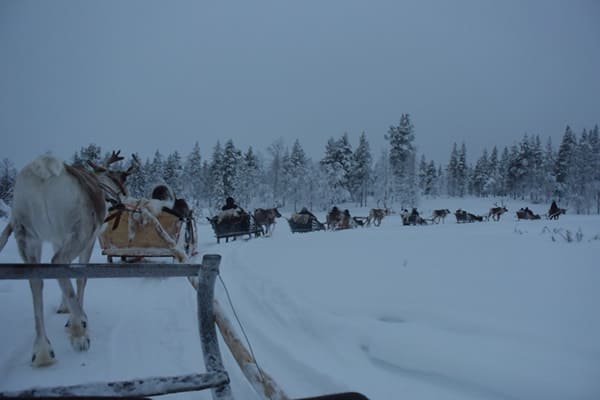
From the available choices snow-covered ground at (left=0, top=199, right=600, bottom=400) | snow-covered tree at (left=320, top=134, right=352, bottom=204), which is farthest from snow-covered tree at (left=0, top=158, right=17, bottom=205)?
snow-covered tree at (left=320, top=134, right=352, bottom=204)

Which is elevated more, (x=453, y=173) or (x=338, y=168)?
(x=453, y=173)

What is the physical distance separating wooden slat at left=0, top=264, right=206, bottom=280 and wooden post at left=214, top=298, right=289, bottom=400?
1.29 ft

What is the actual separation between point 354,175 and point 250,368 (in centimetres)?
5381

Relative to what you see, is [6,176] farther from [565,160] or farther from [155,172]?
[565,160]

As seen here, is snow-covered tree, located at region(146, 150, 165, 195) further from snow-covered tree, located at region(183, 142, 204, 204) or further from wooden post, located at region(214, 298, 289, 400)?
wooden post, located at region(214, 298, 289, 400)

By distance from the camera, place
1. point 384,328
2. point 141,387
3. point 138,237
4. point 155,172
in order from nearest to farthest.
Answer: point 141,387 → point 384,328 → point 138,237 → point 155,172

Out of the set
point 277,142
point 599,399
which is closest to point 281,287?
point 599,399

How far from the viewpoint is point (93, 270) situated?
1.87 m

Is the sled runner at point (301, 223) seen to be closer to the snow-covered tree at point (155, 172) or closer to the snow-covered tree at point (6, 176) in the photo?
the snow-covered tree at point (6, 176)

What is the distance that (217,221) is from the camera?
13586 mm

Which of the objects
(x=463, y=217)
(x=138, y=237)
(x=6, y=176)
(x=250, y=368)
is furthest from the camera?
(x=6, y=176)

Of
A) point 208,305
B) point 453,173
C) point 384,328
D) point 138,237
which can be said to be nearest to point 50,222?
point 208,305

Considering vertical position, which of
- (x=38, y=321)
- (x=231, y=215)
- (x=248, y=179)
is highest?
(x=248, y=179)

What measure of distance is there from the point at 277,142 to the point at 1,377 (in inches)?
2253
